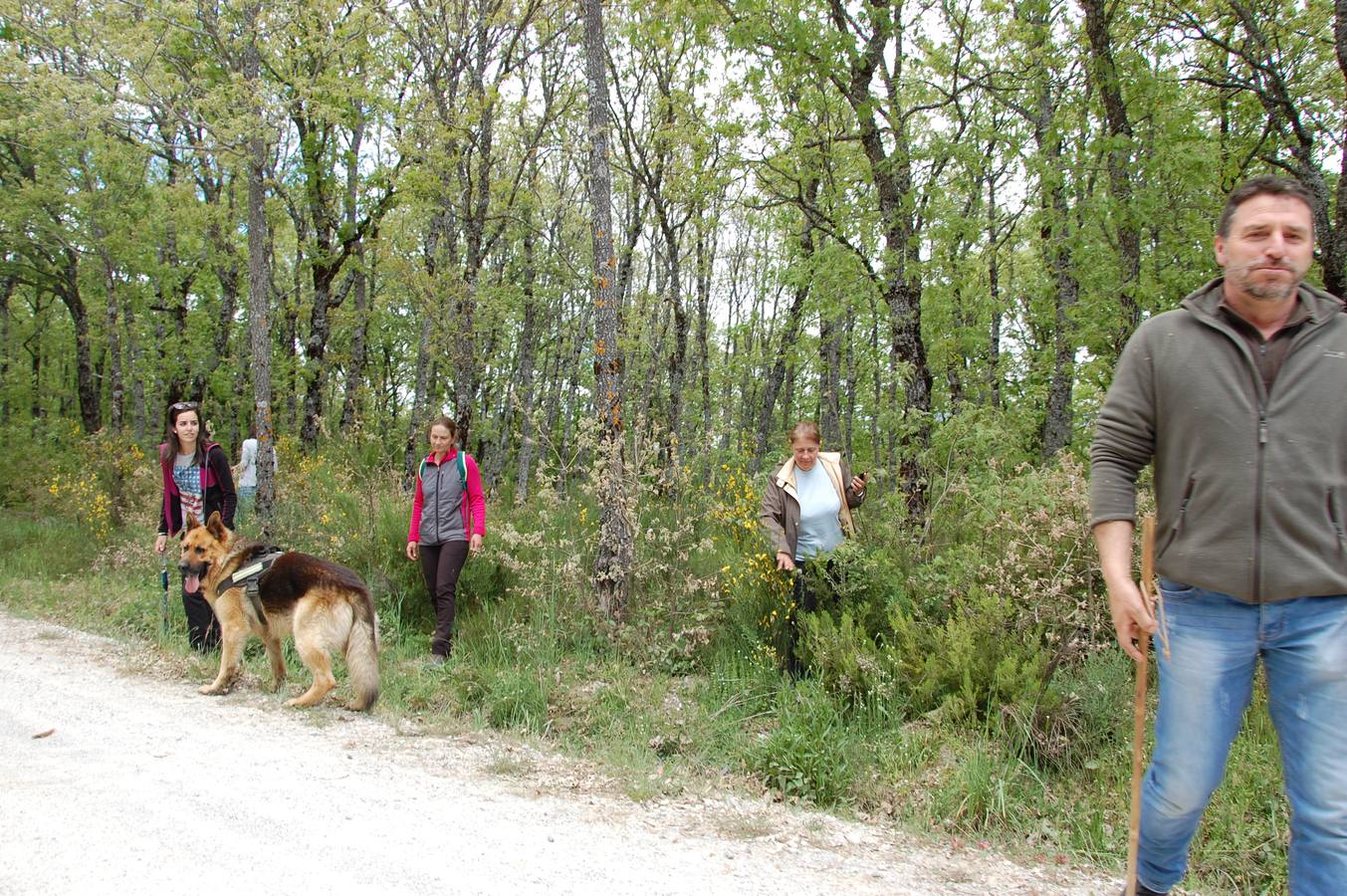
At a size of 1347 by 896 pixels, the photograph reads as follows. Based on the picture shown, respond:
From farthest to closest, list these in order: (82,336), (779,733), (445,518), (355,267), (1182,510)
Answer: (82,336), (355,267), (445,518), (779,733), (1182,510)

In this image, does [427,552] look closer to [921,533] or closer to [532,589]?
[532,589]

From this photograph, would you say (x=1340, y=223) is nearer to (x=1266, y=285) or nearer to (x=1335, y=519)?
(x=1266, y=285)

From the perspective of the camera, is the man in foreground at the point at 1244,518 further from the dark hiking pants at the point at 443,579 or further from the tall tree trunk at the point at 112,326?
the tall tree trunk at the point at 112,326

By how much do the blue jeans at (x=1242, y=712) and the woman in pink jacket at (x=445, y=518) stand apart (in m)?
5.58

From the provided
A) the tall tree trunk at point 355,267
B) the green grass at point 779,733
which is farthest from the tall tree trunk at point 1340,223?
the tall tree trunk at point 355,267

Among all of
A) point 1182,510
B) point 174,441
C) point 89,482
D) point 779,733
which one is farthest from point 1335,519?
point 89,482

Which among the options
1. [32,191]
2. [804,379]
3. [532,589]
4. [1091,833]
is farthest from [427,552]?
[804,379]

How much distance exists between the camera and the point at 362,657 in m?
5.73

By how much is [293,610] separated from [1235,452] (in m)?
5.94

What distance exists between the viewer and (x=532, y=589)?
271 inches

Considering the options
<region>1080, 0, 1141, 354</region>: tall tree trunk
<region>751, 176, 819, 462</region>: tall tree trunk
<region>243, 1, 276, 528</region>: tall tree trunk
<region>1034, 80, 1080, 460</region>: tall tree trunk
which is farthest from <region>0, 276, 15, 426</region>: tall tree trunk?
<region>1080, 0, 1141, 354</region>: tall tree trunk

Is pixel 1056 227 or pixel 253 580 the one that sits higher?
pixel 1056 227

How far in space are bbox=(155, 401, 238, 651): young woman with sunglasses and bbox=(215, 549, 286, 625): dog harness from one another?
3.30ft

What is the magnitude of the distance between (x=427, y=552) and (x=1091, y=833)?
554 centimetres
